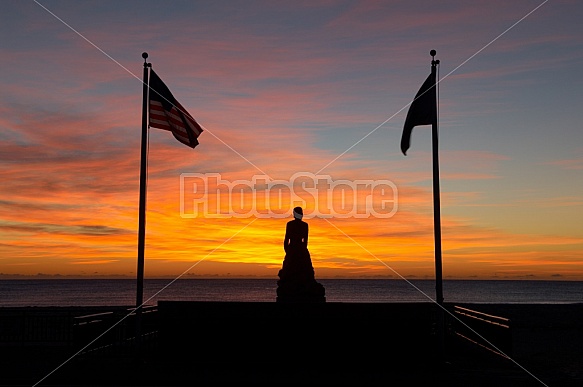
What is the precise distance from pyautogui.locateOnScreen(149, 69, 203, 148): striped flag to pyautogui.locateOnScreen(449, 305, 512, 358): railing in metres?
9.93

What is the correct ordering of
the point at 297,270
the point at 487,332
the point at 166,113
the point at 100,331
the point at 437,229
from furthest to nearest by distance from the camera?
the point at 297,270
the point at 166,113
the point at 100,331
the point at 487,332
the point at 437,229

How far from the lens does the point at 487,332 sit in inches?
761

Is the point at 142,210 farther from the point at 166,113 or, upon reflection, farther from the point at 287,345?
the point at 287,345

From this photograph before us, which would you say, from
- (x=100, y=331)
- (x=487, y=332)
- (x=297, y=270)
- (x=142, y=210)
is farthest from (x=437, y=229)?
(x=100, y=331)

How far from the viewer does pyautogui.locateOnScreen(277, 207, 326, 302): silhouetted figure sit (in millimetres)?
22956

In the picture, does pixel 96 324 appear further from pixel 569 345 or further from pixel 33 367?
pixel 569 345

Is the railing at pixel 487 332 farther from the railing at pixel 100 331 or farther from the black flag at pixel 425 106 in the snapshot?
the railing at pixel 100 331

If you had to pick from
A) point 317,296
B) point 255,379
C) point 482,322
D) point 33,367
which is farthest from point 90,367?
point 482,322

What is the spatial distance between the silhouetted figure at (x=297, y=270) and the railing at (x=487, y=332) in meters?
4.82

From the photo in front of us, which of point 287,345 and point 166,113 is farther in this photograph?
point 166,113

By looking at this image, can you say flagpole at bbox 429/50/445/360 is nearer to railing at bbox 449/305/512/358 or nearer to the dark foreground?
the dark foreground

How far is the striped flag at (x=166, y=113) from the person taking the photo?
19.7 m

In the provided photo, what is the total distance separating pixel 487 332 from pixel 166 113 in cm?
1119

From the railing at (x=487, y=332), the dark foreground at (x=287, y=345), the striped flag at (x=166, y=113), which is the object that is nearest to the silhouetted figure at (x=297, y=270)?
the dark foreground at (x=287, y=345)
